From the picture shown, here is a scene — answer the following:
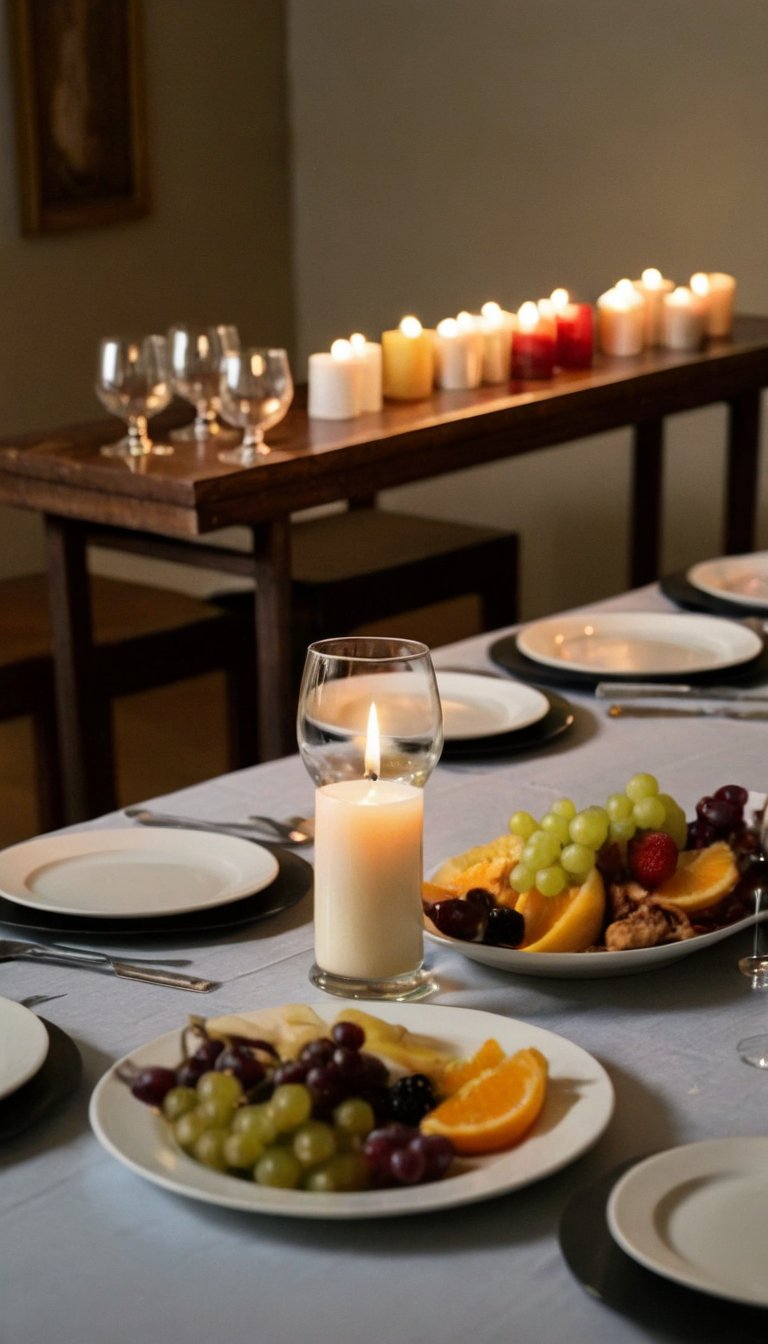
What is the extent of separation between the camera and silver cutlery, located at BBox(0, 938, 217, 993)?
1.05 metres

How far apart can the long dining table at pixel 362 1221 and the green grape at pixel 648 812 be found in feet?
0.29

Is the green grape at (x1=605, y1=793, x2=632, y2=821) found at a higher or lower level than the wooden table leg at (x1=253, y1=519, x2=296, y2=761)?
higher

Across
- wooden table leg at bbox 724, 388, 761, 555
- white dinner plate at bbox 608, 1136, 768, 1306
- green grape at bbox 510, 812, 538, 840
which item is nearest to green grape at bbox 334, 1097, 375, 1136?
white dinner plate at bbox 608, 1136, 768, 1306

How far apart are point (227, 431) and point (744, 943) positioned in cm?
162

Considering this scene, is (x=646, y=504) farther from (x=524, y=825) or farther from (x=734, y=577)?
(x=524, y=825)

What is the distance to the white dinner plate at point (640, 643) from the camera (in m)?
1.74

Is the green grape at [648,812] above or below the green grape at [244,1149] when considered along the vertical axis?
above

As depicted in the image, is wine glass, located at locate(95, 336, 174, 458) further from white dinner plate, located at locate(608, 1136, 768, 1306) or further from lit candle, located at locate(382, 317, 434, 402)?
white dinner plate, located at locate(608, 1136, 768, 1306)

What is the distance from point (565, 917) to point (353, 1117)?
0.95 ft

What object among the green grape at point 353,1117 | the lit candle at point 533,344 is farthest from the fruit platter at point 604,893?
the lit candle at point 533,344

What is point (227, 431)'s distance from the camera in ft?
8.38

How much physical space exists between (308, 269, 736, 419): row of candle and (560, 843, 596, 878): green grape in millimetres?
1535

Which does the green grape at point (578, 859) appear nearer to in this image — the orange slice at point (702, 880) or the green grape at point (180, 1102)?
the orange slice at point (702, 880)

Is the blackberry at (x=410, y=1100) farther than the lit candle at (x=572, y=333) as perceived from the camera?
No
